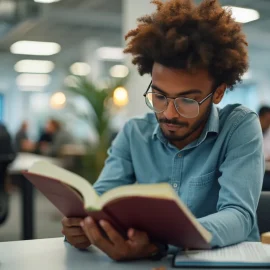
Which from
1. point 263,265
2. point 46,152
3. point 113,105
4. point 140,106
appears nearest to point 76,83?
point 113,105

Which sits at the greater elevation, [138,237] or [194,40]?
[194,40]

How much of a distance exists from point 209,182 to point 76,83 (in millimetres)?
4218

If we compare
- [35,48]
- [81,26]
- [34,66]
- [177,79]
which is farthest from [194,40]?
[34,66]

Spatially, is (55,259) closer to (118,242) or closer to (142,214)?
(118,242)

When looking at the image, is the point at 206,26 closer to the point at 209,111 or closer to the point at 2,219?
the point at 209,111

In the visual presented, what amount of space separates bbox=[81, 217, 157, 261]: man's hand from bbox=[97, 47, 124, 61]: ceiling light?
1083 cm

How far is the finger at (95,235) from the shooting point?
104 cm

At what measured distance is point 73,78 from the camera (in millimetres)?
5477

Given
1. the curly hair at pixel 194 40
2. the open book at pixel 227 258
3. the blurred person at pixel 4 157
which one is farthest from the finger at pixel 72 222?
the blurred person at pixel 4 157

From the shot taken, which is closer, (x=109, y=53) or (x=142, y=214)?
(x=142, y=214)

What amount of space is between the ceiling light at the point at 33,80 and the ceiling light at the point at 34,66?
1103mm

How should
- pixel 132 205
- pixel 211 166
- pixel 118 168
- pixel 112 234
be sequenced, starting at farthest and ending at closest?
1. pixel 118 168
2. pixel 211 166
3. pixel 112 234
4. pixel 132 205

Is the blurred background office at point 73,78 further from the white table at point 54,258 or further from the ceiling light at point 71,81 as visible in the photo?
the white table at point 54,258

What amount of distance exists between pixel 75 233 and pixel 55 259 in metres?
0.09
